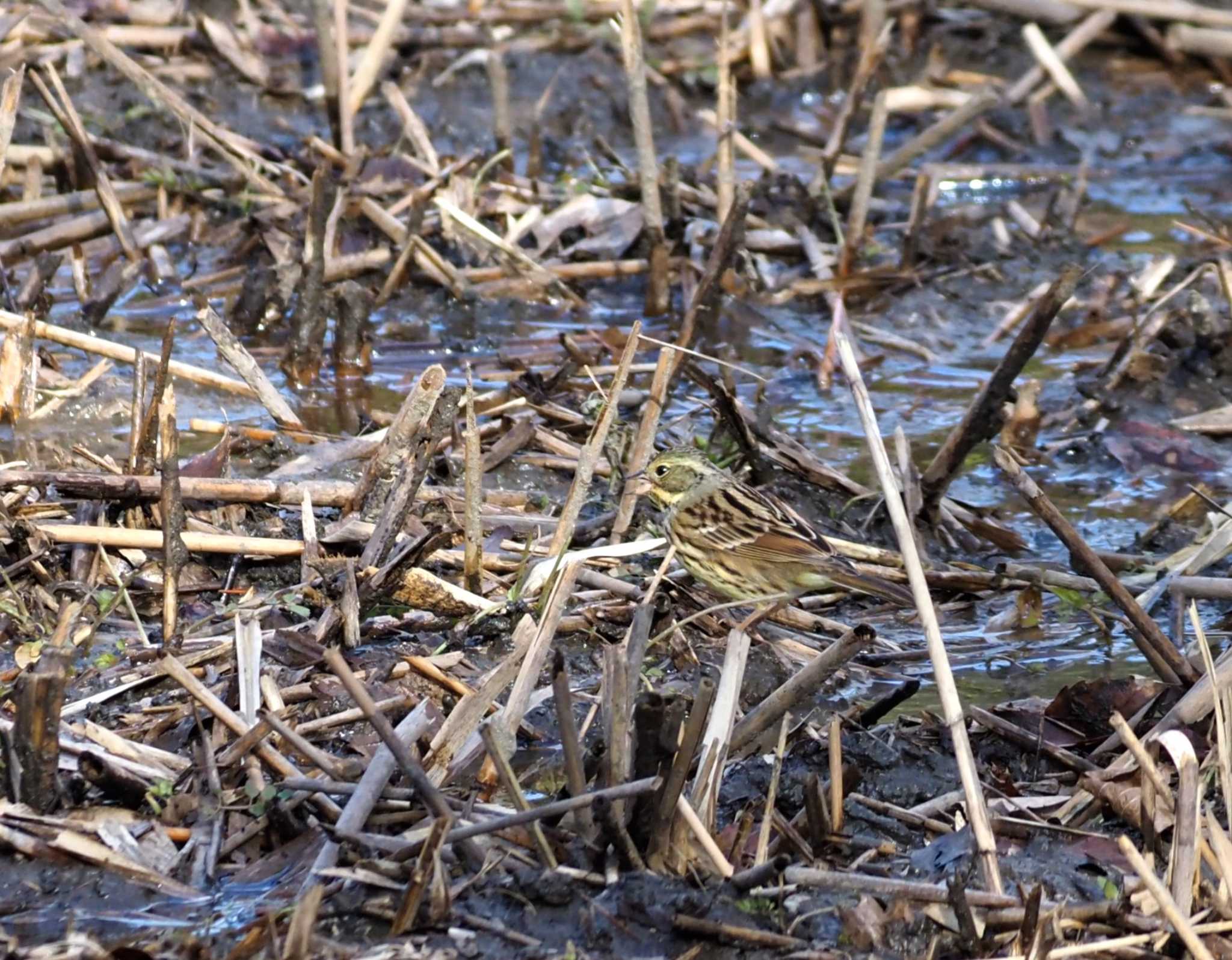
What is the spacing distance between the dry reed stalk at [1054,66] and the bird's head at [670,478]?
319 inches

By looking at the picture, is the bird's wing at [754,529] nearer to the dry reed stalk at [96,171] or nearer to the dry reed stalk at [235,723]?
the dry reed stalk at [235,723]

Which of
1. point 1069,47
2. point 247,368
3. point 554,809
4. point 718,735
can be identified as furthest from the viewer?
point 1069,47

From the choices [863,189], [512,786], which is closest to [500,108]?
[863,189]

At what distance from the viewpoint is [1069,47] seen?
13320 millimetres

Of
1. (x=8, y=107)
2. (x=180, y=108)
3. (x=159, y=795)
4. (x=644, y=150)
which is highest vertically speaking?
(x=8, y=107)

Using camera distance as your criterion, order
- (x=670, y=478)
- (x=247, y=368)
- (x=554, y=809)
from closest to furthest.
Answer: (x=554, y=809) → (x=670, y=478) → (x=247, y=368)

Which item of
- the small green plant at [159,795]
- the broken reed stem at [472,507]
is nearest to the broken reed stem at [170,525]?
the small green plant at [159,795]

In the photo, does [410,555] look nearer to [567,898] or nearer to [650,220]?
[567,898]

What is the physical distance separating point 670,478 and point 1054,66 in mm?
8361

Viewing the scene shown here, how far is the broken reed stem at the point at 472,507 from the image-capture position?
544 centimetres

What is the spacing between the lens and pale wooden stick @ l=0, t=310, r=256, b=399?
7.10m

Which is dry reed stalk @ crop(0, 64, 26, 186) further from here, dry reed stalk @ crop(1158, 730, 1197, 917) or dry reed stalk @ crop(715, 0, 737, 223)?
dry reed stalk @ crop(1158, 730, 1197, 917)

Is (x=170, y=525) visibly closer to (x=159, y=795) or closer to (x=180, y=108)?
(x=159, y=795)

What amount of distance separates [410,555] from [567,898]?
1875 millimetres
